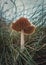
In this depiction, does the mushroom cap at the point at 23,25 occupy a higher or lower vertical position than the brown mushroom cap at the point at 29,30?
higher

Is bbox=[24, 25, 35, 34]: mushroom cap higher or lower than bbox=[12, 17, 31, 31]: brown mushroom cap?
lower

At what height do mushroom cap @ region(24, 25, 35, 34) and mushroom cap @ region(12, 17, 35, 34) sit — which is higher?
mushroom cap @ region(12, 17, 35, 34)

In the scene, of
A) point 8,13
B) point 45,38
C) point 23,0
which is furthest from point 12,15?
point 45,38

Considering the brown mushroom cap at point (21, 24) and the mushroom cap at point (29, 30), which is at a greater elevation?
the brown mushroom cap at point (21, 24)

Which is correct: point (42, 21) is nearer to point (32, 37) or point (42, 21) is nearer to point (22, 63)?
point (32, 37)

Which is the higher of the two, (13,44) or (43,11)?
(43,11)

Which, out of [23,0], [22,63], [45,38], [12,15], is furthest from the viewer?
[23,0]
